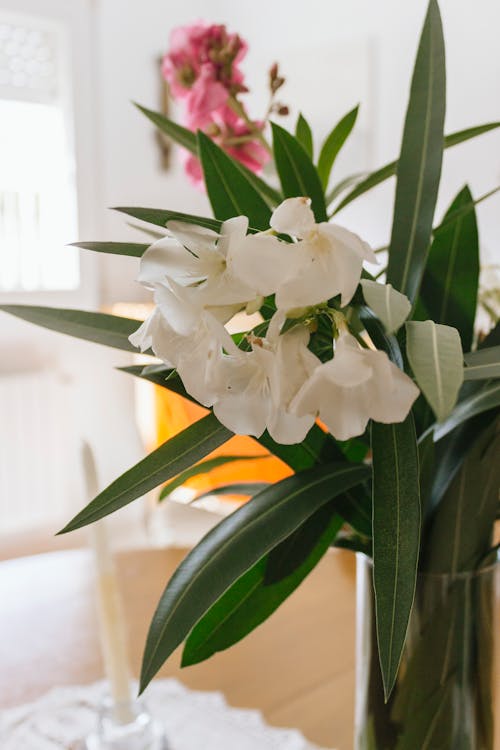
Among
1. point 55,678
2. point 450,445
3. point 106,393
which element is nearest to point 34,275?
point 106,393

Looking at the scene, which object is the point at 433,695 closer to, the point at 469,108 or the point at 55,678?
the point at 55,678

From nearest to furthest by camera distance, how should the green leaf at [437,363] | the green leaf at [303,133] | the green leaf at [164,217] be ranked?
the green leaf at [437,363], the green leaf at [164,217], the green leaf at [303,133]

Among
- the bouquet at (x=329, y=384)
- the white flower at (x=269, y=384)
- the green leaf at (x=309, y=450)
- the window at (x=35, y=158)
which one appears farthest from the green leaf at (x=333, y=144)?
the window at (x=35, y=158)

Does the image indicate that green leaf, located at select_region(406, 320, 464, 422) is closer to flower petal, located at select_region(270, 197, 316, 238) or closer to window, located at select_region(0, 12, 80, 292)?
flower petal, located at select_region(270, 197, 316, 238)

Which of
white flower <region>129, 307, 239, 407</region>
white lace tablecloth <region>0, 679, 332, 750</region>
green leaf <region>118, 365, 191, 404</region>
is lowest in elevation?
white lace tablecloth <region>0, 679, 332, 750</region>

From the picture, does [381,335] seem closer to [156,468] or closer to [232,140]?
[156,468]

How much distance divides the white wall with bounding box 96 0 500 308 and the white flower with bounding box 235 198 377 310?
255cm

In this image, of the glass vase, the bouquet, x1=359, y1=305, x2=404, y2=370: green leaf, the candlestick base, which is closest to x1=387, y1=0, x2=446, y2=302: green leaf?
the bouquet

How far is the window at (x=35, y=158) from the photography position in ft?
9.80

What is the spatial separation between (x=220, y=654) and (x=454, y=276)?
59 cm

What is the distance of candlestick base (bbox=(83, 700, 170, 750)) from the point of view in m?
0.76

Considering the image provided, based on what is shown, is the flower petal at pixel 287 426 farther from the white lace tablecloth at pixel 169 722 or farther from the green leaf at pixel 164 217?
the white lace tablecloth at pixel 169 722

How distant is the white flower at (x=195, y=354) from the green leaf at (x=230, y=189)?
14cm

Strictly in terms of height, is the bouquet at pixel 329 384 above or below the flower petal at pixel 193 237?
below
